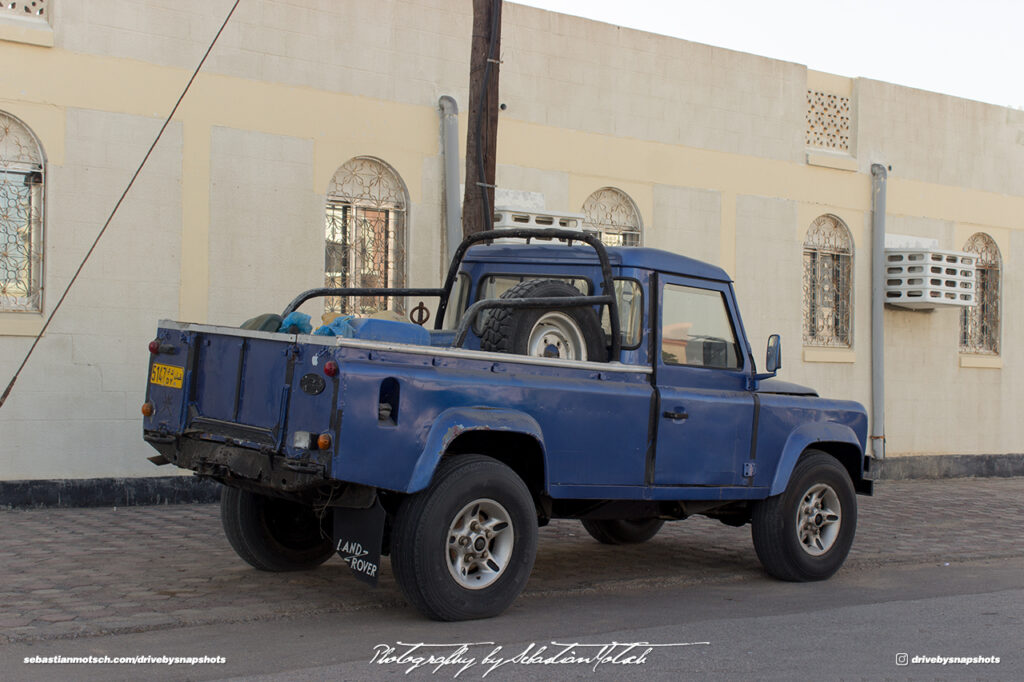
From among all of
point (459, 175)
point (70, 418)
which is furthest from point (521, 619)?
point (459, 175)

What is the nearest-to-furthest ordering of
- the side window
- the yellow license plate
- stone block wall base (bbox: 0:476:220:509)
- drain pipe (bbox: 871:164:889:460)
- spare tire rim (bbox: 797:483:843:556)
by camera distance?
the yellow license plate → the side window → spare tire rim (bbox: 797:483:843:556) → stone block wall base (bbox: 0:476:220:509) → drain pipe (bbox: 871:164:889:460)

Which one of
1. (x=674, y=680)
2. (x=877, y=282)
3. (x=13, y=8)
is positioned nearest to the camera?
(x=674, y=680)

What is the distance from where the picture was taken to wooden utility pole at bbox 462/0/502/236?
10289mm

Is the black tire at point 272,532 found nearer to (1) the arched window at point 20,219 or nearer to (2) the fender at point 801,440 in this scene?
(2) the fender at point 801,440

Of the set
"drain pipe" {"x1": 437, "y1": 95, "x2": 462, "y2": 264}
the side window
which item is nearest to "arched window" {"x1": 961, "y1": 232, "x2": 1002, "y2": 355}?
"drain pipe" {"x1": 437, "y1": 95, "x2": 462, "y2": 264}

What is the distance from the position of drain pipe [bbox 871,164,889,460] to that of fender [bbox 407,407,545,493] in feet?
36.4

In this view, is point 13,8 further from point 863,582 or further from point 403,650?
point 863,582

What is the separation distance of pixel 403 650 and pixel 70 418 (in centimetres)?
619

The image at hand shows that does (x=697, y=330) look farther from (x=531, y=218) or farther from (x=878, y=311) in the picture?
(x=878, y=311)

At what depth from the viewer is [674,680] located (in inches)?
211

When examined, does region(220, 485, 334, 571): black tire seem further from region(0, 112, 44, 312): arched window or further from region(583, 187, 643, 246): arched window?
region(583, 187, 643, 246): arched window

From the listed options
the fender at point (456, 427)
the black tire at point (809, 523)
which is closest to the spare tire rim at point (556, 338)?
the fender at point (456, 427)

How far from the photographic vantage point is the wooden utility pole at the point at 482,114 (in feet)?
33.8

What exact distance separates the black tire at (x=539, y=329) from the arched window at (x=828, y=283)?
9.73 meters
